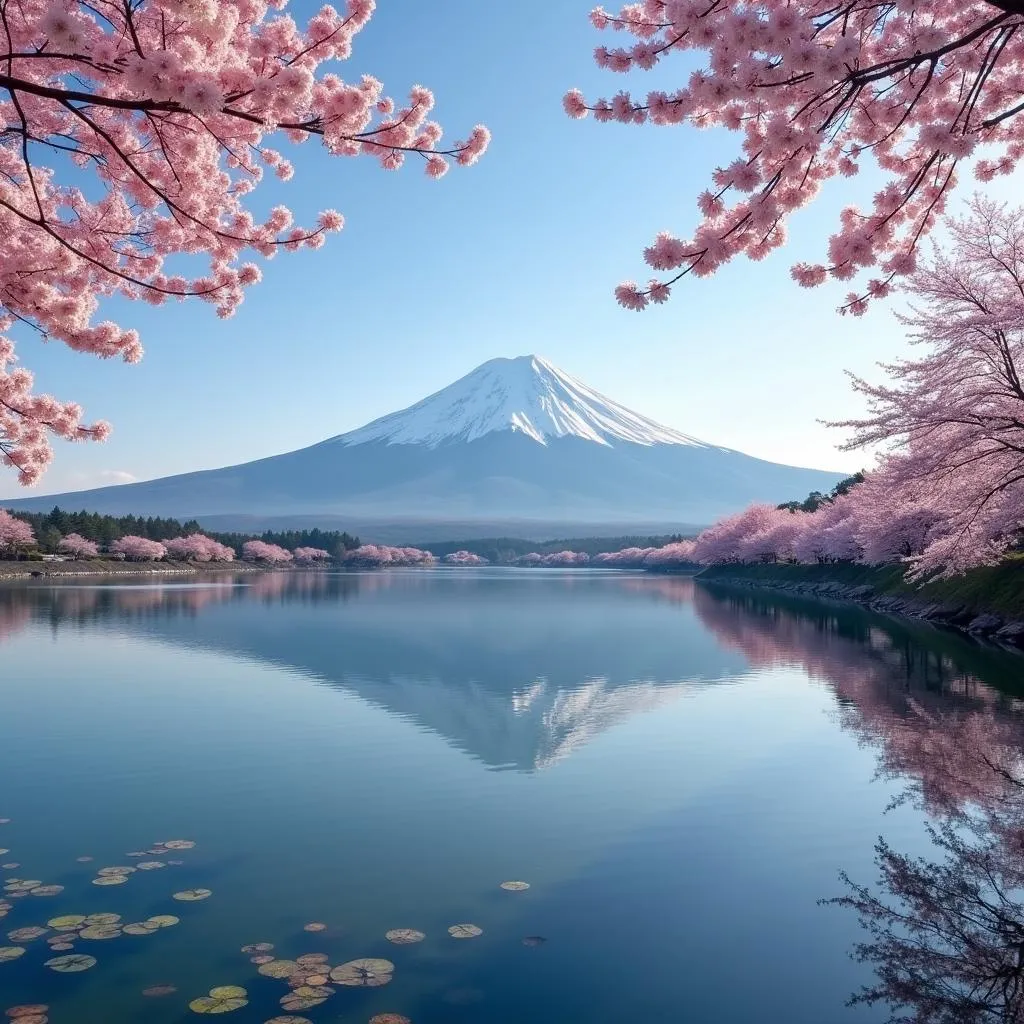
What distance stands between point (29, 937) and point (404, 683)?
12.2 m

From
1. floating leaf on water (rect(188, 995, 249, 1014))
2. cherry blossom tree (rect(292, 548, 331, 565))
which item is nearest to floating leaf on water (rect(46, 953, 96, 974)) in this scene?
floating leaf on water (rect(188, 995, 249, 1014))

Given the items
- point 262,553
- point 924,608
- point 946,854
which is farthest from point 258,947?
point 262,553

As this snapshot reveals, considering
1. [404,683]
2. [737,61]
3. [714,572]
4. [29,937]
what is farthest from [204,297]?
[714,572]

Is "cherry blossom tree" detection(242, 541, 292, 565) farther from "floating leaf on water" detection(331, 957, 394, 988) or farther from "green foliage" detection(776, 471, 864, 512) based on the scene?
"floating leaf on water" detection(331, 957, 394, 988)

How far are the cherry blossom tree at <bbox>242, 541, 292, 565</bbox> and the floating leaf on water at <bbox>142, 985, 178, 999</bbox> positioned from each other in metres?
106

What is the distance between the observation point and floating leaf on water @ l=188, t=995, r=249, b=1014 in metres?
4.92

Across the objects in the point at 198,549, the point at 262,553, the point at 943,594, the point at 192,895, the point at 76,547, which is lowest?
A: the point at 192,895

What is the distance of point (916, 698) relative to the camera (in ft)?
50.1

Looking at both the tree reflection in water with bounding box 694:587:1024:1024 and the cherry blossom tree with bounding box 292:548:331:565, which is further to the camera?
the cherry blossom tree with bounding box 292:548:331:565

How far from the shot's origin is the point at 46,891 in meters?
6.62

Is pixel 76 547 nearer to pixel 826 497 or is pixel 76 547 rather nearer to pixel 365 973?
pixel 826 497

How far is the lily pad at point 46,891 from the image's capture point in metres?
6.58

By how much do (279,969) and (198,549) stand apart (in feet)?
318

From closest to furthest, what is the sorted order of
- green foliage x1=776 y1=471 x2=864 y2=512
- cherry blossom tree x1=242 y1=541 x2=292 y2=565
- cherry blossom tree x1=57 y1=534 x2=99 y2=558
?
green foliage x1=776 y1=471 x2=864 y2=512 → cherry blossom tree x1=57 y1=534 x2=99 y2=558 → cherry blossom tree x1=242 y1=541 x2=292 y2=565
